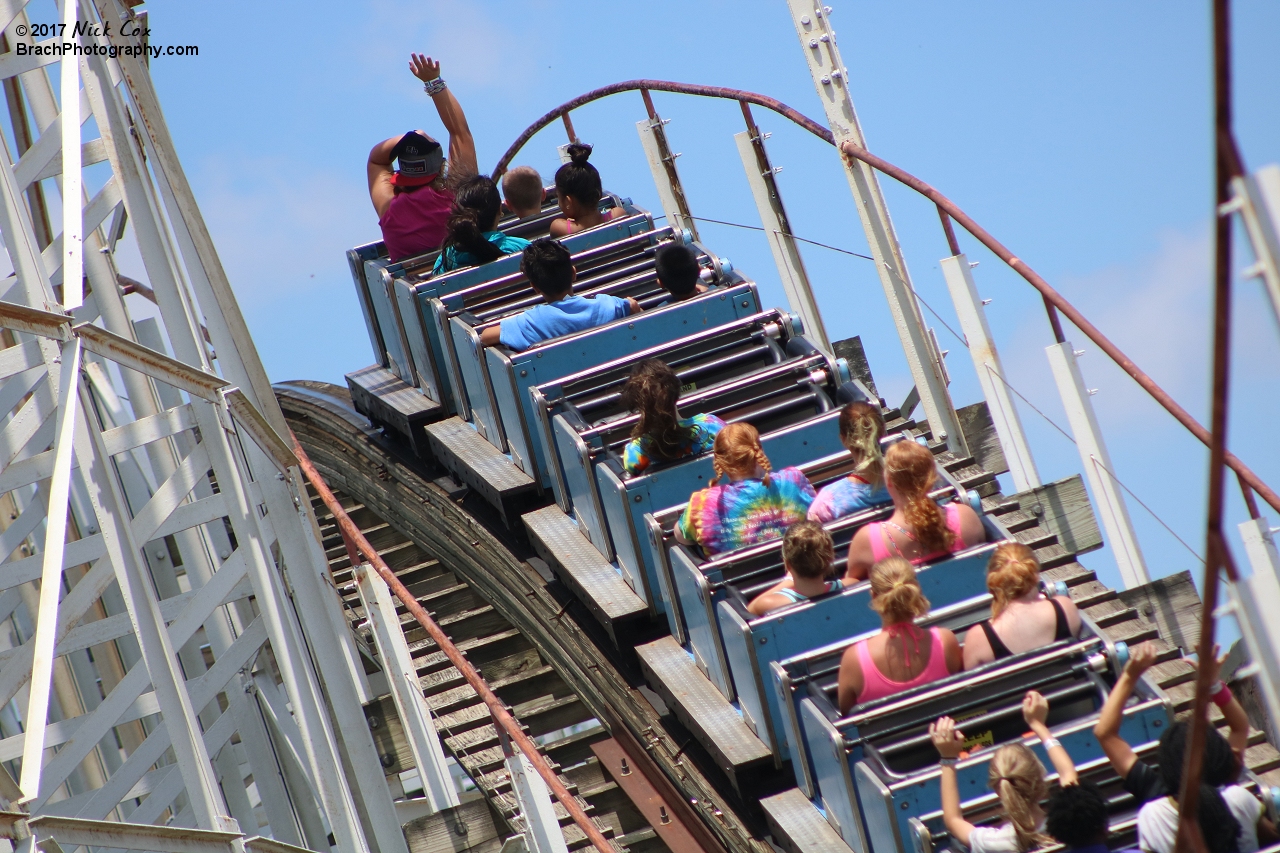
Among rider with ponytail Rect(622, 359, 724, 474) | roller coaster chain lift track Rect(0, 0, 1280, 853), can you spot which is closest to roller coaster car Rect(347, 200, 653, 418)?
roller coaster chain lift track Rect(0, 0, 1280, 853)

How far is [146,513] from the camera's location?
Answer: 4.85 metres

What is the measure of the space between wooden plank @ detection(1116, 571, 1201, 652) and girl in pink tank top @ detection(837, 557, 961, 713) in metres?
1.34

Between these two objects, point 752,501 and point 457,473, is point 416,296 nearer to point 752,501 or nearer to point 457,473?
point 457,473

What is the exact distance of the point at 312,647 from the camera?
5441 millimetres

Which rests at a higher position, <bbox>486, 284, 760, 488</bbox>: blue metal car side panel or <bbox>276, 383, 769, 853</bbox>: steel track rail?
<bbox>486, 284, 760, 488</bbox>: blue metal car side panel

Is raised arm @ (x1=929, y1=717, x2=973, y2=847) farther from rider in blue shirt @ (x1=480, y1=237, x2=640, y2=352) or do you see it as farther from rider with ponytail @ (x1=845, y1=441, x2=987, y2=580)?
rider in blue shirt @ (x1=480, y1=237, x2=640, y2=352)

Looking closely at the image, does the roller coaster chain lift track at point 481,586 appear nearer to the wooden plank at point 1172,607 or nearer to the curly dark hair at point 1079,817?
the wooden plank at point 1172,607

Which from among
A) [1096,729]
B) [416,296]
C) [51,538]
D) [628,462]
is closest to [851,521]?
[628,462]

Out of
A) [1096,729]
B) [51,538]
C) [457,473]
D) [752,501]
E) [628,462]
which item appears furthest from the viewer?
[457,473]

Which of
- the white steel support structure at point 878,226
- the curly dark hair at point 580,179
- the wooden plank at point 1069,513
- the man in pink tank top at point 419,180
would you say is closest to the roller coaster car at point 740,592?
the wooden plank at point 1069,513

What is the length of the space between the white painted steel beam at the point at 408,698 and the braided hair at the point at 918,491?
2.20 m

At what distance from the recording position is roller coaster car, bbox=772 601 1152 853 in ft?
14.1

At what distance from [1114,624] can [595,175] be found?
162 inches

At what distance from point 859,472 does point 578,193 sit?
3.41 m
